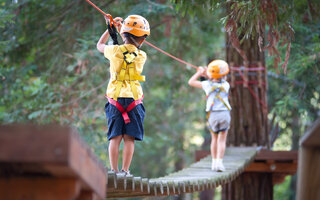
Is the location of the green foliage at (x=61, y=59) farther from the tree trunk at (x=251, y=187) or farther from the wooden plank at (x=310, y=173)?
the wooden plank at (x=310, y=173)

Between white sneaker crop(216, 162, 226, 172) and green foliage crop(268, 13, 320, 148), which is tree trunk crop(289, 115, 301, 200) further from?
white sneaker crop(216, 162, 226, 172)

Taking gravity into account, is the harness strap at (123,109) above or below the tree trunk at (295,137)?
above

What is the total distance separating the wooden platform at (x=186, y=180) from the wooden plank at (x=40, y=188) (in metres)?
1.32

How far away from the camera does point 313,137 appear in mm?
1620

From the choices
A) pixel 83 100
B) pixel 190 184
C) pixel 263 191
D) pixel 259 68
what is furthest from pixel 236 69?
pixel 190 184

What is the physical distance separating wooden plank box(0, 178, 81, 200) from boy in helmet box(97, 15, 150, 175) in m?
1.96

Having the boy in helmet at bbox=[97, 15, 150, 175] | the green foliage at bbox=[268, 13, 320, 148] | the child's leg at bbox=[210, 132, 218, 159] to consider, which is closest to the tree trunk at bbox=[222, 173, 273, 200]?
the green foliage at bbox=[268, 13, 320, 148]

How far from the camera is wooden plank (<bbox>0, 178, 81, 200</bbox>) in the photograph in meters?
1.37

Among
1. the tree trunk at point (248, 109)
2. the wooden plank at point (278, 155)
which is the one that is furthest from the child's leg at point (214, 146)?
the tree trunk at point (248, 109)

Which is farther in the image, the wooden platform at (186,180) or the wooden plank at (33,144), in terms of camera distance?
the wooden platform at (186,180)

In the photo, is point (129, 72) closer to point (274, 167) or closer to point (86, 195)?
point (86, 195)

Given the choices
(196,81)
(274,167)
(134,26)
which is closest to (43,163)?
(134,26)

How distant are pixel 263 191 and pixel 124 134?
3.79m

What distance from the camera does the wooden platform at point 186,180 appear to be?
302 centimetres
